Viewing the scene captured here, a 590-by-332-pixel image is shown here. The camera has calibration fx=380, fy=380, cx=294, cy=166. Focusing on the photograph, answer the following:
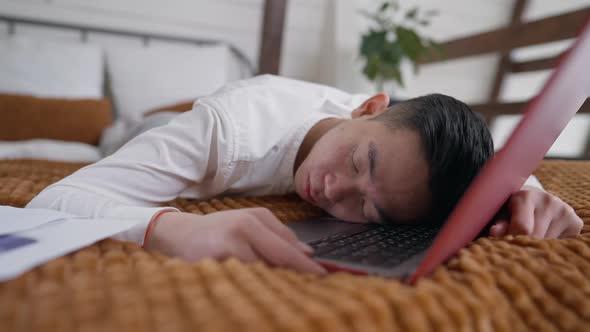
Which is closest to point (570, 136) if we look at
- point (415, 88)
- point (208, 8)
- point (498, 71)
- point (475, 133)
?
point (498, 71)

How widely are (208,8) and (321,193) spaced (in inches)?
69.4

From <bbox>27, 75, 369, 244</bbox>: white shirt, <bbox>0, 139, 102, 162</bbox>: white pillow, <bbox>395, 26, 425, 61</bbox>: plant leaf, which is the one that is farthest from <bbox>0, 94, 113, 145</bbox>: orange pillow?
<bbox>395, 26, 425, 61</bbox>: plant leaf

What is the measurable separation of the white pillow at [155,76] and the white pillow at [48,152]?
17.2 inches

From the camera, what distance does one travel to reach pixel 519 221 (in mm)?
454

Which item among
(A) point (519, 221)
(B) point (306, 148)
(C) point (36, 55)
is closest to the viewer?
(A) point (519, 221)

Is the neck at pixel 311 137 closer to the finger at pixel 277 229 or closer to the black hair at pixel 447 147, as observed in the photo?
the black hair at pixel 447 147

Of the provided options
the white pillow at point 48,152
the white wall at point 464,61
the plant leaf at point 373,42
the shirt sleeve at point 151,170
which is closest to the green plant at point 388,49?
the plant leaf at point 373,42

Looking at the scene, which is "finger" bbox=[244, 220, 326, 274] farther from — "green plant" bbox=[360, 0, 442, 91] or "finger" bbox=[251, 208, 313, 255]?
"green plant" bbox=[360, 0, 442, 91]

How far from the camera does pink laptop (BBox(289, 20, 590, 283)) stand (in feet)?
0.95

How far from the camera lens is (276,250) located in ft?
1.07

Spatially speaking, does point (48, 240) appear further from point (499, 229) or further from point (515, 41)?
point (515, 41)

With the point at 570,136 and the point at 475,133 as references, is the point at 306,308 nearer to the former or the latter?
the point at 475,133

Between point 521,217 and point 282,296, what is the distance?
358 millimetres

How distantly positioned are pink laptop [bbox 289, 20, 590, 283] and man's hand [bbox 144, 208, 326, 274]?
24 millimetres
